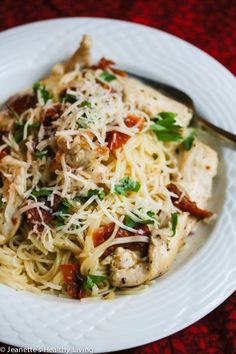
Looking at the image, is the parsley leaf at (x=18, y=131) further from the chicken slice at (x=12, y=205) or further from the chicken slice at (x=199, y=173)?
the chicken slice at (x=199, y=173)

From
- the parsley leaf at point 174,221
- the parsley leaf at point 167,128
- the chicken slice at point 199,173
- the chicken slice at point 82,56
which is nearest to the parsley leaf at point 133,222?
the parsley leaf at point 174,221

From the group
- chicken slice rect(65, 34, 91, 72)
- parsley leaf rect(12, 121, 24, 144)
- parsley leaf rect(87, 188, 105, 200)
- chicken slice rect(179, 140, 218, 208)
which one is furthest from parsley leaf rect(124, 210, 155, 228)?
chicken slice rect(65, 34, 91, 72)

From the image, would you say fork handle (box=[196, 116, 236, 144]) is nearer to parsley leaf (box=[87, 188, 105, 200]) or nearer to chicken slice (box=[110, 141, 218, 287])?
chicken slice (box=[110, 141, 218, 287])

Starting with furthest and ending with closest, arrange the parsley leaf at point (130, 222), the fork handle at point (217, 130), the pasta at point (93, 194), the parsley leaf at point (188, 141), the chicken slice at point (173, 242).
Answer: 1. the parsley leaf at point (188, 141)
2. the fork handle at point (217, 130)
3. the parsley leaf at point (130, 222)
4. the pasta at point (93, 194)
5. the chicken slice at point (173, 242)

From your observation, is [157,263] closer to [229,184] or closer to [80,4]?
[229,184]

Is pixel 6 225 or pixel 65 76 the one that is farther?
pixel 65 76

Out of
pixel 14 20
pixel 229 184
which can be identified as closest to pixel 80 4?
pixel 14 20

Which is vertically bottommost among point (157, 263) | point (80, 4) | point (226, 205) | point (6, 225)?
point (6, 225)

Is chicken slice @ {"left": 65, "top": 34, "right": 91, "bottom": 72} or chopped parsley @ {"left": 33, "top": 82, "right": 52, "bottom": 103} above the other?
chicken slice @ {"left": 65, "top": 34, "right": 91, "bottom": 72}
